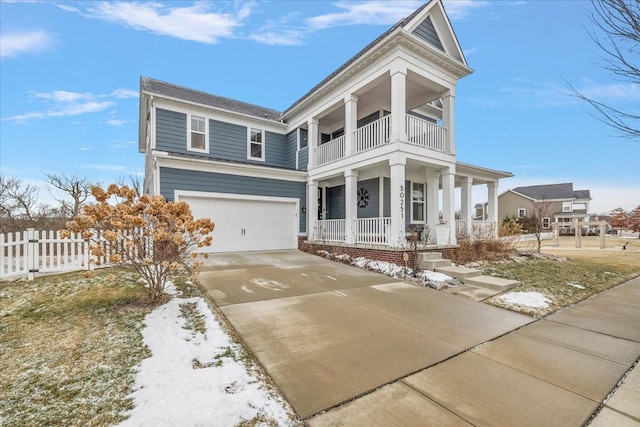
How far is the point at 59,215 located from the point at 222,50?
1623 centimetres

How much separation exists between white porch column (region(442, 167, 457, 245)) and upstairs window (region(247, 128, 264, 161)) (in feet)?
28.8

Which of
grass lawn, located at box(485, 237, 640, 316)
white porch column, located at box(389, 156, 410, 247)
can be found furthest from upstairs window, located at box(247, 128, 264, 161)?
grass lawn, located at box(485, 237, 640, 316)

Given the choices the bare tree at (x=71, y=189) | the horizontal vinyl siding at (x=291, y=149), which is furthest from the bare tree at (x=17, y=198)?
the horizontal vinyl siding at (x=291, y=149)

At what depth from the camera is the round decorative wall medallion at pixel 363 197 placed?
42.8 feet

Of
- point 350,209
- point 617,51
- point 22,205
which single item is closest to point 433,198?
point 350,209

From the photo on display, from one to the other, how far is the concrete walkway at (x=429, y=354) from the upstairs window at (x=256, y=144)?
9200mm

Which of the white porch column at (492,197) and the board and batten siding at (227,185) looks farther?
the white porch column at (492,197)

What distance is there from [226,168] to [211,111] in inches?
138

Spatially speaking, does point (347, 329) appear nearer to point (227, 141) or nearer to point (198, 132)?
point (227, 141)

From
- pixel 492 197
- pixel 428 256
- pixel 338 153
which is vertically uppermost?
pixel 338 153

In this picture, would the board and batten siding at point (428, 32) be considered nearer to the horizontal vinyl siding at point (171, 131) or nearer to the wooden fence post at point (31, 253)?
the horizontal vinyl siding at point (171, 131)

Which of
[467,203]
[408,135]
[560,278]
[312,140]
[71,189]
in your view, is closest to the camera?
[560,278]

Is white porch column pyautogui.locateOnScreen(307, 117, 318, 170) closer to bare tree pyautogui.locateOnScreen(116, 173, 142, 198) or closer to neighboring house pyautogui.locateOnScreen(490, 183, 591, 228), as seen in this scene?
bare tree pyautogui.locateOnScreen(116, 173, 142, 198)

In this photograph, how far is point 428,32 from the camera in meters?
10.1
